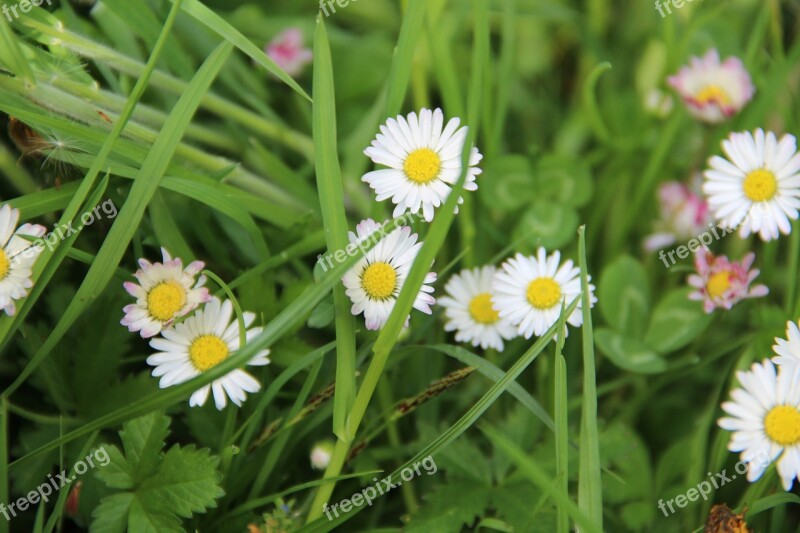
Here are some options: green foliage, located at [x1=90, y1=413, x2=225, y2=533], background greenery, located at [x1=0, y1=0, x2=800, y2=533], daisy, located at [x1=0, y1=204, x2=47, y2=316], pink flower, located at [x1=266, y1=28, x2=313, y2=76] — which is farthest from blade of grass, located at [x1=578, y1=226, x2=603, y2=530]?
pink flower, located at [x1=266, y1=28, x2=313, y2=76]

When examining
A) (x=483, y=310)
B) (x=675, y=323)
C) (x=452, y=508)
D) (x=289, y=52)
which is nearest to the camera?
(x=452, y=508)

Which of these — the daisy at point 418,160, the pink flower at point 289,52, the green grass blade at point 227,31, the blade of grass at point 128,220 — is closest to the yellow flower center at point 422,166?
the daisy at point 418,160

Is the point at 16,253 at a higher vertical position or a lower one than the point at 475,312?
lower

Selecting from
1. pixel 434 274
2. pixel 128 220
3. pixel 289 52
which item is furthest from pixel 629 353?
pixel 289 52

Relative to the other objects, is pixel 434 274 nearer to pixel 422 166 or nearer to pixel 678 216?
pixel 422 166

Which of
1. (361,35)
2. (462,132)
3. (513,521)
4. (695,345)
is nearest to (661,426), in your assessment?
(695,345)

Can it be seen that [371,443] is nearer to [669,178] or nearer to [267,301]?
[267,301]

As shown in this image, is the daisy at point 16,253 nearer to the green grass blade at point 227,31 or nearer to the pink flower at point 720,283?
the green grass blade at point 227,31
